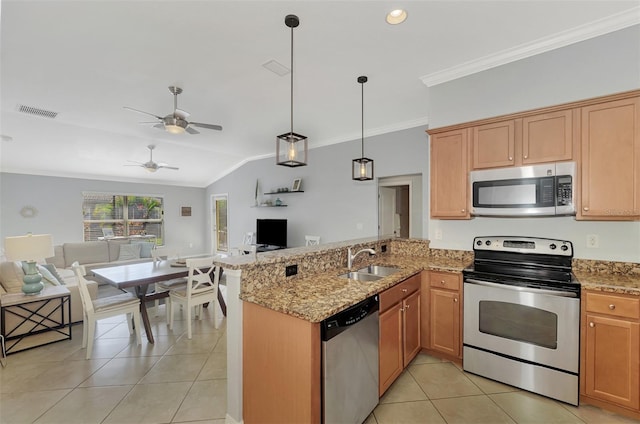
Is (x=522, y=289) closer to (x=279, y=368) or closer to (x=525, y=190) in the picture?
(x=525, y=190)

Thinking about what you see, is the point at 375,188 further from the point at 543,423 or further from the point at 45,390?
the point at 45,390

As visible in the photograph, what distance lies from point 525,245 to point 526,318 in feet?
2.26

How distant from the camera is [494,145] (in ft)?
8.77

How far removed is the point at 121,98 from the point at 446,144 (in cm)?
410

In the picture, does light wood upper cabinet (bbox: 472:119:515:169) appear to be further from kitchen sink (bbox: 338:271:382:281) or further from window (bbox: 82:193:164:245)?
window (bbox: 82:193:164:245)

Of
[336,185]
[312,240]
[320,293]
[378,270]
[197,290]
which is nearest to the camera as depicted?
[320,293]

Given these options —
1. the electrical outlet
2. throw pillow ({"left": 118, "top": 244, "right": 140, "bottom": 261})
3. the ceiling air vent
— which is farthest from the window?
the electrical outlet

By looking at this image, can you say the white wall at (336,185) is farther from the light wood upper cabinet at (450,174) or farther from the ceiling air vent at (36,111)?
the ceiling air vent at (36,111)

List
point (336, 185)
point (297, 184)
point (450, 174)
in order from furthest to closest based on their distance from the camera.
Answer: point (297, 184), point (336, 185), point (450, 174)

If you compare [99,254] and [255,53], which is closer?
[255,53]

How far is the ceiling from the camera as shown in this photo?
82.2 inches

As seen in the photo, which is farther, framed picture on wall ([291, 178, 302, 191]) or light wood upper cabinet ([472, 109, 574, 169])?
framed picture on wall ([291, 178, 302, 191])

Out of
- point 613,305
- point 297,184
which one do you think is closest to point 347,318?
point 613,305

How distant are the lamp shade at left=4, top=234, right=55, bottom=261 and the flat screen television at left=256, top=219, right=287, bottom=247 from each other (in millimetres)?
3794
